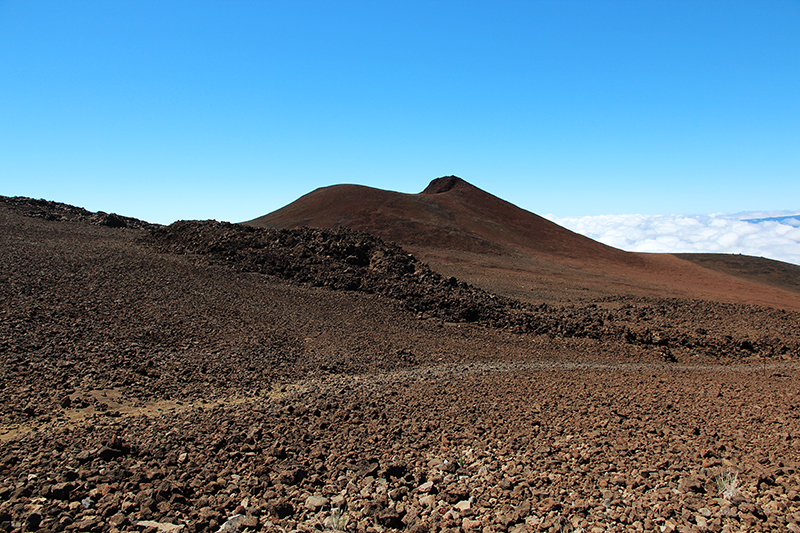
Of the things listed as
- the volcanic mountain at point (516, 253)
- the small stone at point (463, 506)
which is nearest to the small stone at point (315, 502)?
the small stone at point (463, 506)

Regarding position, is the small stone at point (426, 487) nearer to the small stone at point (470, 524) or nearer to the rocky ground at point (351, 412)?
the rocky ground at point (351, 412)

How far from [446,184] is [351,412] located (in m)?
45.6

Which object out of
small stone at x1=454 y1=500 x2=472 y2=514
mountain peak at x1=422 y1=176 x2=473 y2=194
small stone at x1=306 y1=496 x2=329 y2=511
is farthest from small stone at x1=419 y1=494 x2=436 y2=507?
mountain peak at x1=422 y1=176 x2=473 y2=194

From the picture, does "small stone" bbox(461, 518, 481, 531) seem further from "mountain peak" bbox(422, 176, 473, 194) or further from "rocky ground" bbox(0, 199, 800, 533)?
"mountain peak" bbox(422, 176, 473, 194)

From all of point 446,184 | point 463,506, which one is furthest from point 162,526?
point 446,184

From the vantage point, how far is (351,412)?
4910 mm

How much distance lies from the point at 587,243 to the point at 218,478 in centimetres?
3892

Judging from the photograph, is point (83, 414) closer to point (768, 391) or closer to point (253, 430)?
point (253, 430)

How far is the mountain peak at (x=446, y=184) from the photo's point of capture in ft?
158

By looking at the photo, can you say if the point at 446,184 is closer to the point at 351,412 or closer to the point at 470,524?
the point at 351,412

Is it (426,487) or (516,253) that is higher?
(516,253)

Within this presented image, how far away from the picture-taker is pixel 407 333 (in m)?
9.36

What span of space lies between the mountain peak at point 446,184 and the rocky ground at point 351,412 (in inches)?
1507

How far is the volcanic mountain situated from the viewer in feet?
74.8
